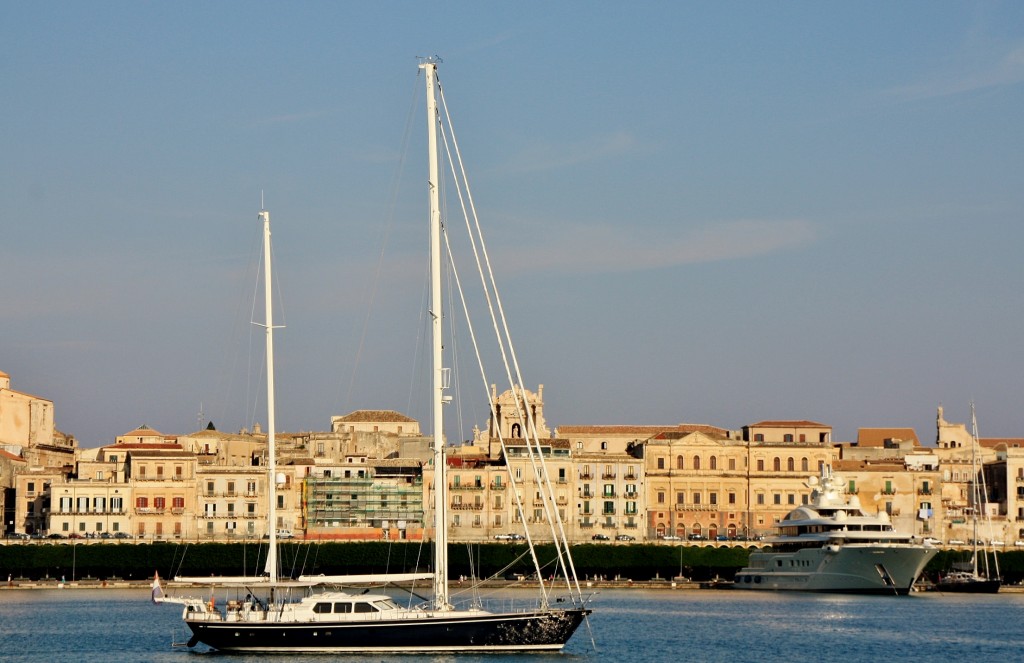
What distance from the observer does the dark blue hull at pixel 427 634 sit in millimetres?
47938

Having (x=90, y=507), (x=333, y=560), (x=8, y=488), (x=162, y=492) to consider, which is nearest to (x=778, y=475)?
(x=333, y=560)

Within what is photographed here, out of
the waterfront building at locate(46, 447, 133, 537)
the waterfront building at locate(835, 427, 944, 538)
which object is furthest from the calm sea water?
the waterfront building at locate(835, 427, 944, 538)

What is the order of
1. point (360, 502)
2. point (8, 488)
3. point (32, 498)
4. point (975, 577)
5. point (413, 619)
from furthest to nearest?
point (8, 488), point (32, 498), point (360, 502), point (975, 577), point (413, 619)

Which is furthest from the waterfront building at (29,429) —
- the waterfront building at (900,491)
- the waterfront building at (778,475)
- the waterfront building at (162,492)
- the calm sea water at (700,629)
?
the waterfront building at (900,491)

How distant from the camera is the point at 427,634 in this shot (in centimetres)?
4803

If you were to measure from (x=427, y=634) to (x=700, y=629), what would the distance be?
1894 centimetres

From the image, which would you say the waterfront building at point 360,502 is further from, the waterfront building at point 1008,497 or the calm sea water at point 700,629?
the waterfront building at point 1008,497

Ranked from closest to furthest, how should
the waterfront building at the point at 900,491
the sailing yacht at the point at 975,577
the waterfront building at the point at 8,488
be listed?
the sailing yacht at the point at 975,577
the waterfront building at the point at 8,488
the waterfront building at the point at 900,491

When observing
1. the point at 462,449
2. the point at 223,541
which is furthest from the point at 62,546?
the point at 462,449

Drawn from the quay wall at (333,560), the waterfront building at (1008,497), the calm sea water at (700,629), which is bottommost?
the calm sea water at (700,629)

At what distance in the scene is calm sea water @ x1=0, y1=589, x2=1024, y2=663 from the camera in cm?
5484

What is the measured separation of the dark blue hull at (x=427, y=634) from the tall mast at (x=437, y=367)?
33.6 inches

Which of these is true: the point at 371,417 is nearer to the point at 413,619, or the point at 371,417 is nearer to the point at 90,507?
the point at 90,507

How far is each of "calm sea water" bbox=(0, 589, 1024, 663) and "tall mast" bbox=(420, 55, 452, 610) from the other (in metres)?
2.45
